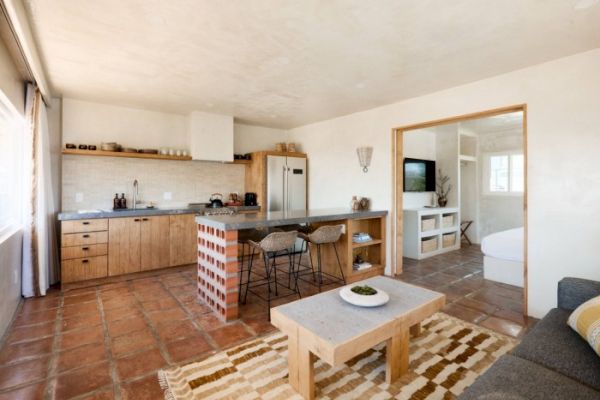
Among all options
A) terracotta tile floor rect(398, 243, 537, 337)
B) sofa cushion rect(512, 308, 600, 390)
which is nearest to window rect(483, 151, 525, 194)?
terracotta tile floor rect(398, 243, 537, 337)

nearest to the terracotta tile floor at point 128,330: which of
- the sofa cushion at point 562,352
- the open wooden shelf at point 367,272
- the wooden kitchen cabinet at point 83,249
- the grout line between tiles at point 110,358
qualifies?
the grout line between tiles at point 110,358

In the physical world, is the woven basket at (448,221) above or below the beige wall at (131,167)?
below

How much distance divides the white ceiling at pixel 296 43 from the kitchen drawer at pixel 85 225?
1.69 metres

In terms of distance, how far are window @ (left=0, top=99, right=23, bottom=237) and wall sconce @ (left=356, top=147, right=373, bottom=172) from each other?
4127 millimetres

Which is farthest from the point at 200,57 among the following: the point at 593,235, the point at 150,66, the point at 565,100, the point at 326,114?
the point at 593,235

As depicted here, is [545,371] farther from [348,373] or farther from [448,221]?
[448,221]

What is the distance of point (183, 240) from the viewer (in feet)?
14.9

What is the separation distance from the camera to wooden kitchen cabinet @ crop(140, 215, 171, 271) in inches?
165

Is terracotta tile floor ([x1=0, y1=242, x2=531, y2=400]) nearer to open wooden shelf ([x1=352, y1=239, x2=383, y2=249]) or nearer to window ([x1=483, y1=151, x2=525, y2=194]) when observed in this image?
open wooden shelf ([x1=352, y1=239, x2=383, y2=249])

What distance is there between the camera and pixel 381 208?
4469 millimetres

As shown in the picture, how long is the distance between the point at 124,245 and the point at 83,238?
18.7 inches

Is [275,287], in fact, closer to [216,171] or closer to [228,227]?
[228,227]

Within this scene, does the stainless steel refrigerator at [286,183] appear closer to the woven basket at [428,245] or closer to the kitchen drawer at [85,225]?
the woven basket at [428,245]

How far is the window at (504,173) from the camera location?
20.5ft
